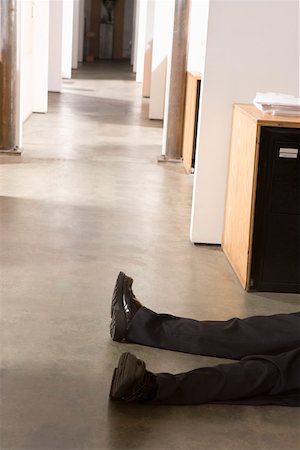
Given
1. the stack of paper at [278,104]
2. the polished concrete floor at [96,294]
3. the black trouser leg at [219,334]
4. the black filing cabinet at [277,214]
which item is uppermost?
the stack of paper at [278,104]

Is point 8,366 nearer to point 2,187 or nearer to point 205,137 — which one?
point 205,137

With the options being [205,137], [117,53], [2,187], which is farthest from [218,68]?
[117,53]

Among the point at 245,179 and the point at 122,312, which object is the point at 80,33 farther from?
the point at 122,312

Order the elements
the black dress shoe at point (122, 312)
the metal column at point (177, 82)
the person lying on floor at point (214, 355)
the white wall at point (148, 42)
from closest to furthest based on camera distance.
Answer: the person lying on floor at point (214, 355) < the black dress shoe at point (122, 312) < the metal column at point (177, 82) < the white wall at point (148, 42)

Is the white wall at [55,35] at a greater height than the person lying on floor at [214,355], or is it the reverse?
the white wall at [55,35]

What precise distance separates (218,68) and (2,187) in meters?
2.37

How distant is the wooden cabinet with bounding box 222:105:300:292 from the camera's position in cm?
439

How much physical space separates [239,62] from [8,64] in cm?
339

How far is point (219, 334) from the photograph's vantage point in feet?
12.0

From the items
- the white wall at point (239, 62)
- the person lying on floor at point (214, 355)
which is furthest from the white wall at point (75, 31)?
the person lying on floor at point (214, 355)

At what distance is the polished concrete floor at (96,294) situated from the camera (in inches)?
118

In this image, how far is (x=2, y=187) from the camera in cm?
675

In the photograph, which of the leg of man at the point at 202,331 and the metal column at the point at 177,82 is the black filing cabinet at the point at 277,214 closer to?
the leg of man at the point at 202,331

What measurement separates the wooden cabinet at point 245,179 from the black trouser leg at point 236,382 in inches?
54.2
